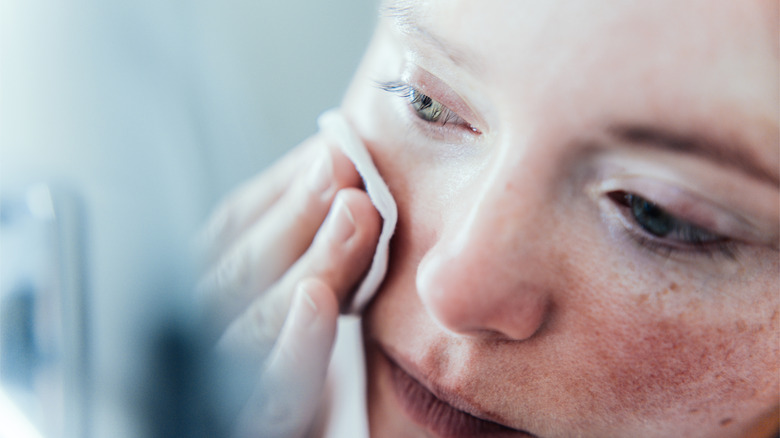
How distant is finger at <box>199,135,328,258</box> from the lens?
1.88ft

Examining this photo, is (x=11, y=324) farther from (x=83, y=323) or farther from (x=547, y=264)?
→ (x=547, y=264)

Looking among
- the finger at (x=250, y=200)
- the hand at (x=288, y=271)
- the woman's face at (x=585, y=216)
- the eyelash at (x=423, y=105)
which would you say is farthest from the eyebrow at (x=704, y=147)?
the finger at (x=250, y=200)

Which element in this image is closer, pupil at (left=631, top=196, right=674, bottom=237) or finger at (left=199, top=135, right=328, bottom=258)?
pupil at (left=631, top=196, right=674, bottom=237)

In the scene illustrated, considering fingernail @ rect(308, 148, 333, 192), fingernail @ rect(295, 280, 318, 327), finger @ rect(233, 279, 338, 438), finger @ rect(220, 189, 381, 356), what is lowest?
finger @ rect(233, 279, 338, 438)

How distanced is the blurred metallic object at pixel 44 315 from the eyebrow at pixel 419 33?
29 centimetres

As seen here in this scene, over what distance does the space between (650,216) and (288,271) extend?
31 cm

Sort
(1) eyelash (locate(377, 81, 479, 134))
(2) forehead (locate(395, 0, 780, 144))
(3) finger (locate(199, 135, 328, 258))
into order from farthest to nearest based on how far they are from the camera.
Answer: (3) finger (locate(199, 135, 328, 258)), (1) eyelash (locate(377, 81, 479, 134)), (2) forehead (locate(395, 0, 780, 144))

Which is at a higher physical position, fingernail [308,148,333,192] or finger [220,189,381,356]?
fingernail [308,148,333,192]

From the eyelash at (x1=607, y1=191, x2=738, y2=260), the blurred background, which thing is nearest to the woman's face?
the eyelash at (x1=607, y1=191, x2=738, y2=260)

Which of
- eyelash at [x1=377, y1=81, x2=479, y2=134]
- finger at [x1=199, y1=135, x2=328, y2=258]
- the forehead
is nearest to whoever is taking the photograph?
the forehead

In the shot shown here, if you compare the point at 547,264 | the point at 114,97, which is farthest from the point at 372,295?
the point at 114,97

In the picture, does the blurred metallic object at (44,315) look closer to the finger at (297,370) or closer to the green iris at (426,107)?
the finger at (297,370)

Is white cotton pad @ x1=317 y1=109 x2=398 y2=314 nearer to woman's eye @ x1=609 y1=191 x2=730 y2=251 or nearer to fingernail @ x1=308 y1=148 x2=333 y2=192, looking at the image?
fingernail @ x1=308 y1=148 x2=333 y2=192

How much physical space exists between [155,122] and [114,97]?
0.04m
